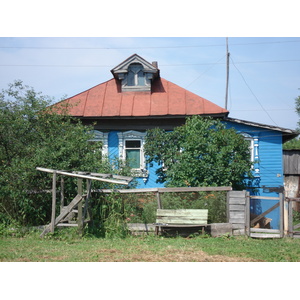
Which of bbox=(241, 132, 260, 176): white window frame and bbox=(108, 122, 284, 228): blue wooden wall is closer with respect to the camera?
bbox=(108, 122, 284, 228): blue wooden wall

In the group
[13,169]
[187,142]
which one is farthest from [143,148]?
[13,169]

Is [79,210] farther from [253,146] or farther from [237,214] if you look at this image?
[253,146]

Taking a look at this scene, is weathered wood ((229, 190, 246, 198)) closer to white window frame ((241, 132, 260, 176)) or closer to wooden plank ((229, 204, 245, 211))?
wooden plank ((229, 204, 245, 211))

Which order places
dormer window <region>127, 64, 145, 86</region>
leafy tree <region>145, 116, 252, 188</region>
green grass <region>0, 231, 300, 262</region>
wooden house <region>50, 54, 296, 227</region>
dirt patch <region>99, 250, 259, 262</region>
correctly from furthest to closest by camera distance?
dormer window <region>127, 64, 145, 86</region>, wooden house <region>50, 54, 296, 227</region>, leafy tree <region>145, 116, 252, 188</region>, green grass <region>0, 231, 300, 262</region>, dirt patch <region>99, 250, 259, 262</region>

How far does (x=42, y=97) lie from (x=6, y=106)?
3.73 feet

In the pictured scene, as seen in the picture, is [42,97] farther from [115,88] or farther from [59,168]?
[115,88]

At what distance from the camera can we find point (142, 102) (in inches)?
631

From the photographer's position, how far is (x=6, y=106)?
10.7 meters

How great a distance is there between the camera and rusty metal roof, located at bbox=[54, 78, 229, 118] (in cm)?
1548

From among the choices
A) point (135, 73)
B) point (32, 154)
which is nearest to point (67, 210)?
point (32, 154)

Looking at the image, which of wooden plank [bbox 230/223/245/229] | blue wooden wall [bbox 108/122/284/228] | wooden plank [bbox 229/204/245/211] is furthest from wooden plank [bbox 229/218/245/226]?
blue wooden wall [bbox 108/122/284/228]

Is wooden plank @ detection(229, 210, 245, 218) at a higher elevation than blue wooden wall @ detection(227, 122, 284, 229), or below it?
below

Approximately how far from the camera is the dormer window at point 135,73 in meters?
16.3

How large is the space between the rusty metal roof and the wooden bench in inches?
251
